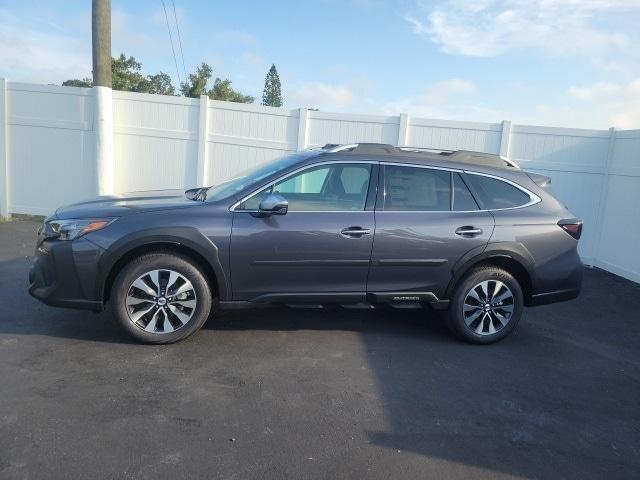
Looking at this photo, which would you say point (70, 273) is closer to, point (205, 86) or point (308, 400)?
point (308, 400)

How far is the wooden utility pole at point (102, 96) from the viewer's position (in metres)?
9.55

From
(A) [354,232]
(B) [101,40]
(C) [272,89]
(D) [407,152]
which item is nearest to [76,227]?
(A) [354,232]

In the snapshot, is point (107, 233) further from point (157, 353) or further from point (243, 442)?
point (243, 442)

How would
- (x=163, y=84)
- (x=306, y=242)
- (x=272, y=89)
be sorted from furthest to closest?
1. (x=272, y=89)
2. (x=163, y=84)
3. (x=306, y=242)

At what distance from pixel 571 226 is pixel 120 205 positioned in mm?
4162

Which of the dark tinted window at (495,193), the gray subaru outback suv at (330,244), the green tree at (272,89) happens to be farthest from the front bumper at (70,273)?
the green tree at (272,89)

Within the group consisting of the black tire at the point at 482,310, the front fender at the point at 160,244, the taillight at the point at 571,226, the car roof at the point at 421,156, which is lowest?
the black tire at the point at 482,310

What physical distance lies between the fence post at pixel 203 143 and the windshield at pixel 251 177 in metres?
4.71

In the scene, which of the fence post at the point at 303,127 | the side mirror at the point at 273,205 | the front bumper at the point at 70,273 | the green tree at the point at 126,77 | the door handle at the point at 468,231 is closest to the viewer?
the front bumper at the point at 70,273

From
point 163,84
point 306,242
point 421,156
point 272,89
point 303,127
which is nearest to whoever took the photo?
point 306,242

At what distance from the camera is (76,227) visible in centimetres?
427

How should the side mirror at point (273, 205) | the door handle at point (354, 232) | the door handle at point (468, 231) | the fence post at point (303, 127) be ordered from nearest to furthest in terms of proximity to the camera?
the side mirror at point (273, 205) < the door handle at point (354, 232) < the door handle at point (468, 231) < the fence post at point (303, 127)

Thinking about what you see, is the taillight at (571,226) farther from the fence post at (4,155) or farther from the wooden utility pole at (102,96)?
the fence post at (4,155)

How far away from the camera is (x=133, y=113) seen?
9.82 meters
